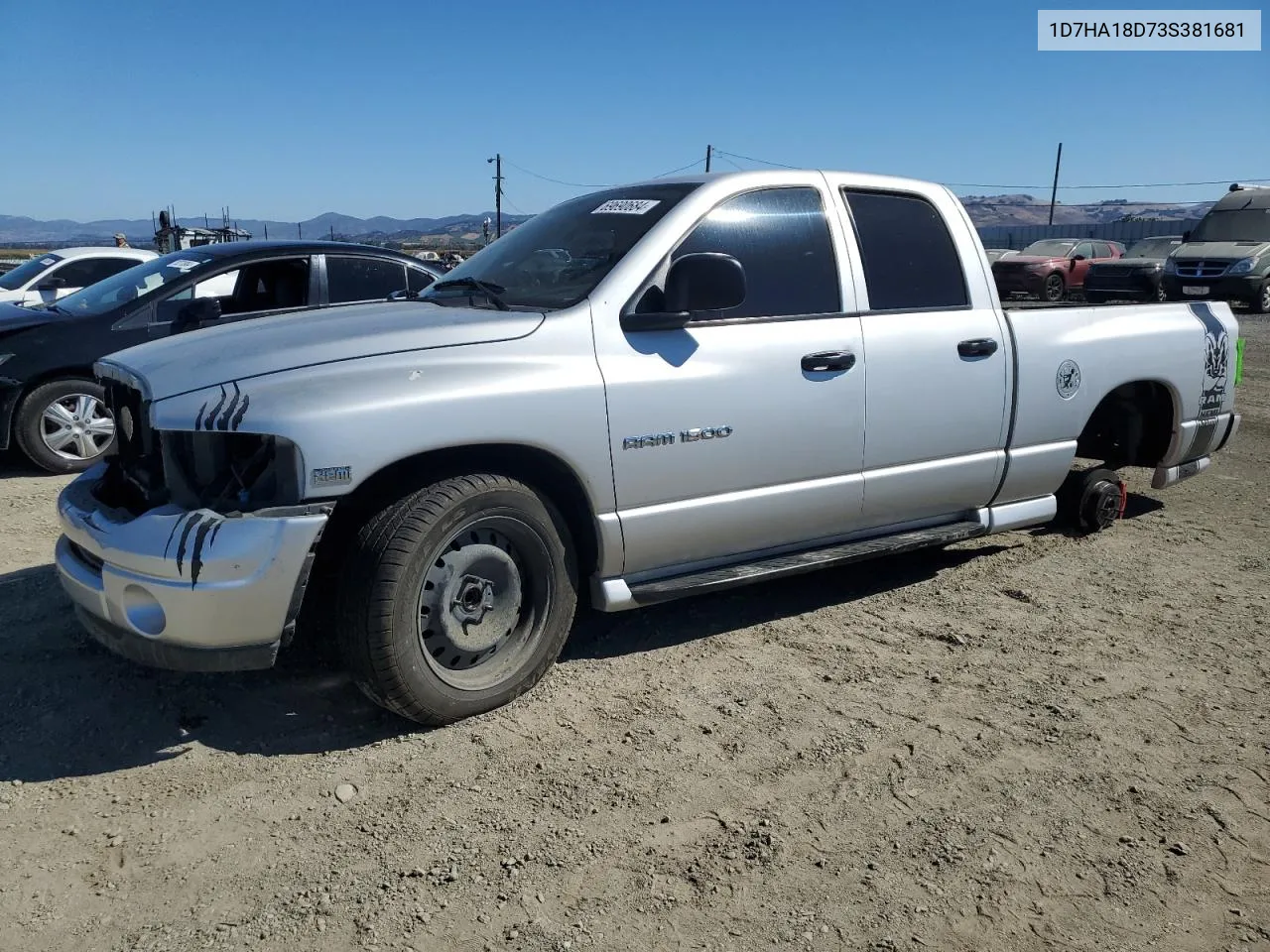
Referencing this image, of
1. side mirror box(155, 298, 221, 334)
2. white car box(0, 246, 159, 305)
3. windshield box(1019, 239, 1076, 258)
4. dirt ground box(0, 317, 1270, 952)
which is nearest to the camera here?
dirt ground box(0, 317, 1270, 952)

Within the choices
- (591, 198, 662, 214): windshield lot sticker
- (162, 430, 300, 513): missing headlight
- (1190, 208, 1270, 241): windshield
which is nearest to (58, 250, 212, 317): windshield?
(591, 198, 662, 214): windshield lot sticker

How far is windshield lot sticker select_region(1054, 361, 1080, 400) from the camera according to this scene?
4852 mm

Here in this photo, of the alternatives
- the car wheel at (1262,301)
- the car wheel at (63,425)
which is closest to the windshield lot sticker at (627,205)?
the car wheel at (63,425)

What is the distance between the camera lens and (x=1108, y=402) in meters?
5.71

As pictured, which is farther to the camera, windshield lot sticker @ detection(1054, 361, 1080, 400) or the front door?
windshield lot sticker @ detection(1054, 361, 1080, 400)

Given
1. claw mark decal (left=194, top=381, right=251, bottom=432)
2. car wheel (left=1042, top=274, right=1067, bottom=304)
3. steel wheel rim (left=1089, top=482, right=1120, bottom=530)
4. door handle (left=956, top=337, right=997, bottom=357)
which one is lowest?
steel wheel rim (left=1089, top=482, right=1120, bottom=530)

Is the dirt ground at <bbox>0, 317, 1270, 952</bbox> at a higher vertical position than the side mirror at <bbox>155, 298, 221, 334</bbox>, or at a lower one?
lower

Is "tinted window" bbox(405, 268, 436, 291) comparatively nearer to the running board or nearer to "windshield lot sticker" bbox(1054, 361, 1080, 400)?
the running board

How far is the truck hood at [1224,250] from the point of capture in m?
19.4

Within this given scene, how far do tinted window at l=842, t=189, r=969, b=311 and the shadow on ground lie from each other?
143 centimetres

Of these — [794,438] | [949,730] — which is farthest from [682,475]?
[949,730]

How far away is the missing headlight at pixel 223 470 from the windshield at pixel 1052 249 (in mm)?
23119

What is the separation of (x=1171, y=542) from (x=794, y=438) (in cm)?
286

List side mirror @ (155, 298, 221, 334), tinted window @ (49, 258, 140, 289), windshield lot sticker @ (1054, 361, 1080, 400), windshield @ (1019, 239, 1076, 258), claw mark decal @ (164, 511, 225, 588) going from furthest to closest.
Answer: windshield @ (1019, 239, 1076, 258)
tinted window @ (49, 258, 140, 289)
side mirror @ (155, 298, 221, 334)
windshield lot sticker @ (1054, 361, 1080, 400)
claw mark decal @ (164, 511, 225, 588)
